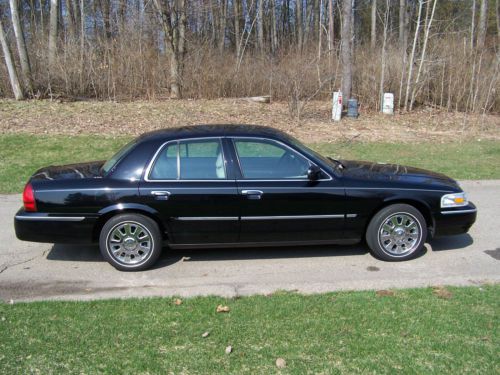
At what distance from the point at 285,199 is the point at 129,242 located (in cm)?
175

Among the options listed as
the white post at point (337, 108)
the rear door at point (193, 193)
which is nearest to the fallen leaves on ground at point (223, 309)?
the rear door at point (193, 193)

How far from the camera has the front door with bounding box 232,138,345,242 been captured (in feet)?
17.4

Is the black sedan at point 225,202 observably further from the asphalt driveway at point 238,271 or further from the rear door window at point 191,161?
the asphalt driveway at point 238,271

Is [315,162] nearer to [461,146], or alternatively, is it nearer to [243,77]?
[461,146]

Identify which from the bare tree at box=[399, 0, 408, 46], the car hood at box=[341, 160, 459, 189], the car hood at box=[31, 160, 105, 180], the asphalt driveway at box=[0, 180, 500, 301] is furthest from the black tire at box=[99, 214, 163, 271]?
the bare tree at box=[399, 0, 408, 46]

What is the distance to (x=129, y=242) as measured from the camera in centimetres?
532

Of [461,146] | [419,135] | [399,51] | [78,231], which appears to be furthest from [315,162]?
[399,51]

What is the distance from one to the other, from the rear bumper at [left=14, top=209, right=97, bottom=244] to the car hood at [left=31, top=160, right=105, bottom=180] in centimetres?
48

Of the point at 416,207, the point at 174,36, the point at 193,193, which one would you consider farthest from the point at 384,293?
the point at 174,36

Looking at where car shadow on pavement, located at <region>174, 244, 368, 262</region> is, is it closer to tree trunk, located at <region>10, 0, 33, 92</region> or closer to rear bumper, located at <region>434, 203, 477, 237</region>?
rear bumper, located at <region>434, 203, 477, 237</region>

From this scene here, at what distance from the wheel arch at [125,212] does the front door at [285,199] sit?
888mm

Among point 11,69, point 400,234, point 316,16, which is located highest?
point 316,16

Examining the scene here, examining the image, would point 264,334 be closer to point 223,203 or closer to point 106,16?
point 223,203

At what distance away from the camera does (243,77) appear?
19.6 m
